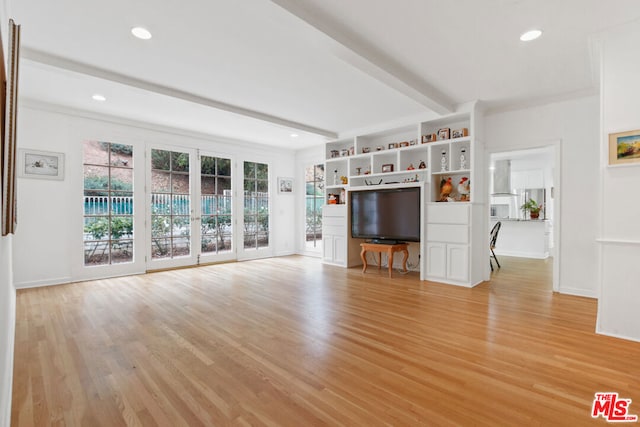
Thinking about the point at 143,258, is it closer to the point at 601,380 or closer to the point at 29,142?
the point at 29,142

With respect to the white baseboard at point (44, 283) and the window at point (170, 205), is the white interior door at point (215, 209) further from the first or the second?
the white baseboard at point (44, 283)

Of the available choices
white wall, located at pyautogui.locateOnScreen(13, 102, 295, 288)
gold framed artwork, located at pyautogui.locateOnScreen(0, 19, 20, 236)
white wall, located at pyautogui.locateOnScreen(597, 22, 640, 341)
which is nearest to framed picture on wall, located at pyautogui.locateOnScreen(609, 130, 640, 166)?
white wall, located at pyautogui.locateOnScreen(597, 22, 640, 341)

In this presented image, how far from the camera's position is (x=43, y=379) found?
2.08 m

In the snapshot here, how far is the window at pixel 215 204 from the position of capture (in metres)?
6.40

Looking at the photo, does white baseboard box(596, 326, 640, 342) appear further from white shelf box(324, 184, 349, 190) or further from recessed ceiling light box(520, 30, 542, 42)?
white shelf box(324, 184, 349, 190)

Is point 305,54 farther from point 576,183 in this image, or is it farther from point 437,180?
point 576,183

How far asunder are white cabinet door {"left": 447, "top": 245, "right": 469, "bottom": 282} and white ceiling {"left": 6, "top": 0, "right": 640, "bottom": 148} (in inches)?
83.9

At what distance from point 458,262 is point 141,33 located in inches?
190

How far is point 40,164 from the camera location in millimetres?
4570

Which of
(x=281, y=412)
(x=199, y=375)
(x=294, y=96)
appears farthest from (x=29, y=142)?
(x=281, y=412)

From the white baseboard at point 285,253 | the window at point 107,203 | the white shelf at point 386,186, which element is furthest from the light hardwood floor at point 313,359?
the white baseboard at point 285,253

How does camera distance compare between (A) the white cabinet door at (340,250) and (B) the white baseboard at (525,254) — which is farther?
(B) the white baseboard at (525,254)

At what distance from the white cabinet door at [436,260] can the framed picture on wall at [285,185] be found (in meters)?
4.11

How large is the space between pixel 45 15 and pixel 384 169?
4.79m
